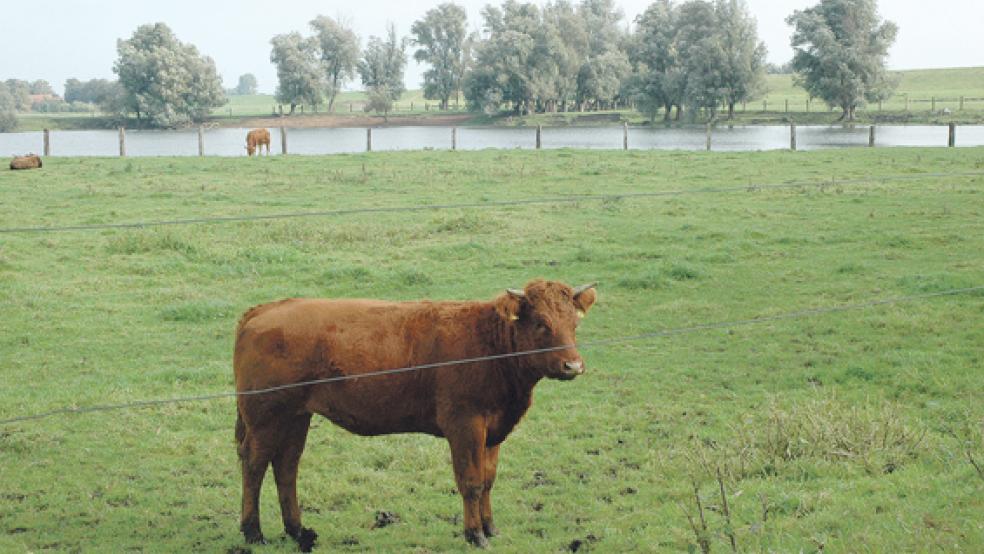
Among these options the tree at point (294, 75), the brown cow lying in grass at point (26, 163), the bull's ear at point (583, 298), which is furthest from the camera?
the tree at point (294, 75)

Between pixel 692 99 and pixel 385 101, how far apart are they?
126ft

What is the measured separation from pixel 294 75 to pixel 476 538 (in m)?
105

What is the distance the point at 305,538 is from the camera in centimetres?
782

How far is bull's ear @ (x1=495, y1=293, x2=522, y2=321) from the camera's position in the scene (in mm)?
7531

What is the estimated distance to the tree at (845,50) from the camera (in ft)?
249

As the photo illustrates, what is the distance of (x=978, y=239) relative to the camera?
63.1ft

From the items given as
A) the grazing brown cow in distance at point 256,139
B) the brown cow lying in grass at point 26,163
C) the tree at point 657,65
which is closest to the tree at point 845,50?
the tree at point 657,65

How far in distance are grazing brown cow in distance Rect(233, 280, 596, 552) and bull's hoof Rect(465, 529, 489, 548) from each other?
0.01 meters

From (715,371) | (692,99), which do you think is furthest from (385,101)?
(715,371)

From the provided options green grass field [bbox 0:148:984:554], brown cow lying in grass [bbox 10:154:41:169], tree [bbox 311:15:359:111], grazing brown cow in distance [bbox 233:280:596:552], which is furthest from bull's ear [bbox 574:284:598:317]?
tree [bbox 311:15:359:111]

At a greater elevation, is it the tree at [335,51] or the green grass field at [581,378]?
the tree at [335,51]

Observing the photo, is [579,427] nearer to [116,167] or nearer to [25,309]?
[25,309]

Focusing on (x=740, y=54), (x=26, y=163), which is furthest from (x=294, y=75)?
(x=26, y=163)

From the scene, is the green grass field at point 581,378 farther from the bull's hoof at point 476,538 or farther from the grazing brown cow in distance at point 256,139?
the grazing brown cow in distance at point 256,139
